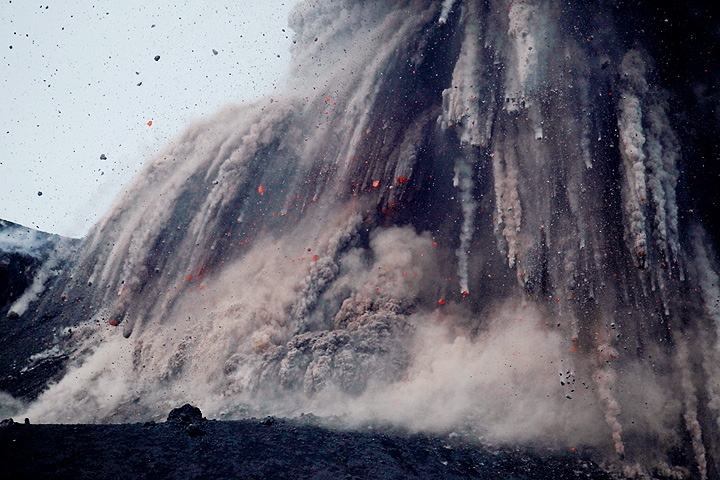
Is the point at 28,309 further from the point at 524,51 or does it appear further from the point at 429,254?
the point at 524,51

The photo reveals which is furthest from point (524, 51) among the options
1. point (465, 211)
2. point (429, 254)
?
point (429, 254)

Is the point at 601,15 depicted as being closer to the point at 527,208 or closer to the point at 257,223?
the point at 527,208

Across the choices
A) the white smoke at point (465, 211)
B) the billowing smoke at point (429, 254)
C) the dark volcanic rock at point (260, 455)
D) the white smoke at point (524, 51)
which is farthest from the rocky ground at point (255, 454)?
the white smoke at point (524, 51)

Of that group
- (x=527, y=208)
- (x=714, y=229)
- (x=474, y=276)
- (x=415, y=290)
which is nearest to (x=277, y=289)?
(x=415, y=290)

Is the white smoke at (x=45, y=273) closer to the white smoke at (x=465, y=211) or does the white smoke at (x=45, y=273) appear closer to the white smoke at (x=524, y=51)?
the white smoke at (x=465, y=211)

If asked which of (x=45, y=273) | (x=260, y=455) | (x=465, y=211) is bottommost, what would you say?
(x=260, y=455)

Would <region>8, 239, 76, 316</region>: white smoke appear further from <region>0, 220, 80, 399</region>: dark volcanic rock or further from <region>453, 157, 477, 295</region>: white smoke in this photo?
<region>453, 157, 477, 295</region>: white smoke

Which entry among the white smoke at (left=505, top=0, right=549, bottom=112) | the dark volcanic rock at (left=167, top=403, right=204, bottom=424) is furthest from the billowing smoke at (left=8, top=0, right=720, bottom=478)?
the dark volcanic rock at (left=167, top=403, right=204, bottom=424)
